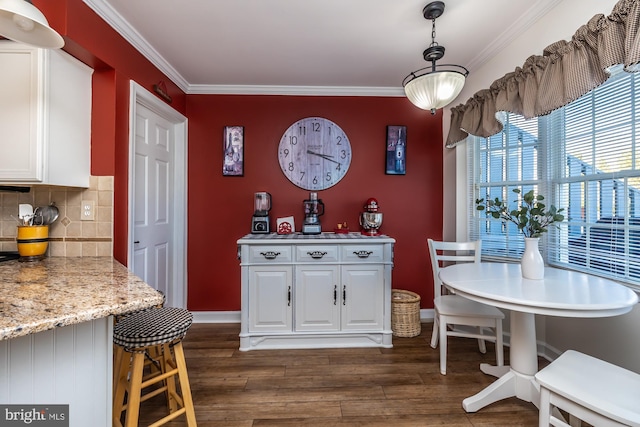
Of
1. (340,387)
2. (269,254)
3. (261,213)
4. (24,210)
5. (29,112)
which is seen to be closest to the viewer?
(29,112)

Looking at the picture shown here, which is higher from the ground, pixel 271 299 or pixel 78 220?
pixel 78 220

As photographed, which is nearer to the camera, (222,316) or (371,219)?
(371,219)

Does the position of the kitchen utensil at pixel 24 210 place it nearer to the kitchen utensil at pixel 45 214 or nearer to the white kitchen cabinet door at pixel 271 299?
the kitchen utensil at pixel 45 214

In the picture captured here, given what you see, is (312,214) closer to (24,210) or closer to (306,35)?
(306,35)

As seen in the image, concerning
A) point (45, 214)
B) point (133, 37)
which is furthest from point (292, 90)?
point (45, 214)

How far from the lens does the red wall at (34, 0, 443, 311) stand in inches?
116

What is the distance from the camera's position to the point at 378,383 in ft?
6.34

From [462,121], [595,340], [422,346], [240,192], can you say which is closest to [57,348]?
[240,192]

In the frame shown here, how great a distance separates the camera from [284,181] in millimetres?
2963

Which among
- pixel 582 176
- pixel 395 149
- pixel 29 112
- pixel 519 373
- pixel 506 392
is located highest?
pixel 395 149

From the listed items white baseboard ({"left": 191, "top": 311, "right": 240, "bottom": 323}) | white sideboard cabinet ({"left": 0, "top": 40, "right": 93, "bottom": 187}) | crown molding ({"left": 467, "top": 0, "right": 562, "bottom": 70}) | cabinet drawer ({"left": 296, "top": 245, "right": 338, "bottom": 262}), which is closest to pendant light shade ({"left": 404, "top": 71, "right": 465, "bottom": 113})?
crown molding ({"left": 467, "top": 0, "right": 562, "bottom": 70})

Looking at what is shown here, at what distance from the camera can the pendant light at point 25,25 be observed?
38.2 inches

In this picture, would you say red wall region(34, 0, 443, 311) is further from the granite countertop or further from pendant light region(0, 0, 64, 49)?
pendant light region(0, 0, 64, 49)

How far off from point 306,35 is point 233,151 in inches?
52.8
